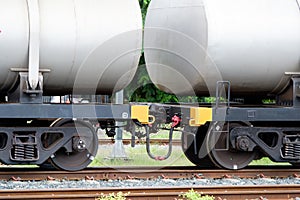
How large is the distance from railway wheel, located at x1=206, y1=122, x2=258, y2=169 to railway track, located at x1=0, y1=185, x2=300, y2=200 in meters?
1.55

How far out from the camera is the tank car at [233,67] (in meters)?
9.86

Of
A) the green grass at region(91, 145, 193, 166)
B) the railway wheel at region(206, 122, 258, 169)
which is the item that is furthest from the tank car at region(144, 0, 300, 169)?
the green grass at region(91, 145, 193, 166)

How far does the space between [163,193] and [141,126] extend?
1877 millimetres

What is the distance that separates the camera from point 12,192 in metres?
8.59

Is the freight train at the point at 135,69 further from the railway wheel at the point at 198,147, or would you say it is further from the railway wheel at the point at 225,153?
the railway wheel at the point at 198,147

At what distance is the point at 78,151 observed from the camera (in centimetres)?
1023

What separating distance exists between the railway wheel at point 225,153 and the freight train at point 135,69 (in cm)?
2

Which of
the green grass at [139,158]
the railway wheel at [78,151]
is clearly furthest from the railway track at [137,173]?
the green grass at [139,158]

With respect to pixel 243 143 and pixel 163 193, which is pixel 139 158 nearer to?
pixel 243 143

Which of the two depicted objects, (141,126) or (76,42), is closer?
(76,42)

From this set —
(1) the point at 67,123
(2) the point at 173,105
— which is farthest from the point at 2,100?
(2) the point at 173,105

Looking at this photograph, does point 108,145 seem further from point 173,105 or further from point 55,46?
point 55,46

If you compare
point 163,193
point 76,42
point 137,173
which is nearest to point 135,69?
point 76,42

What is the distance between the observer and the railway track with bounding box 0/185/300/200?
27.7ft
